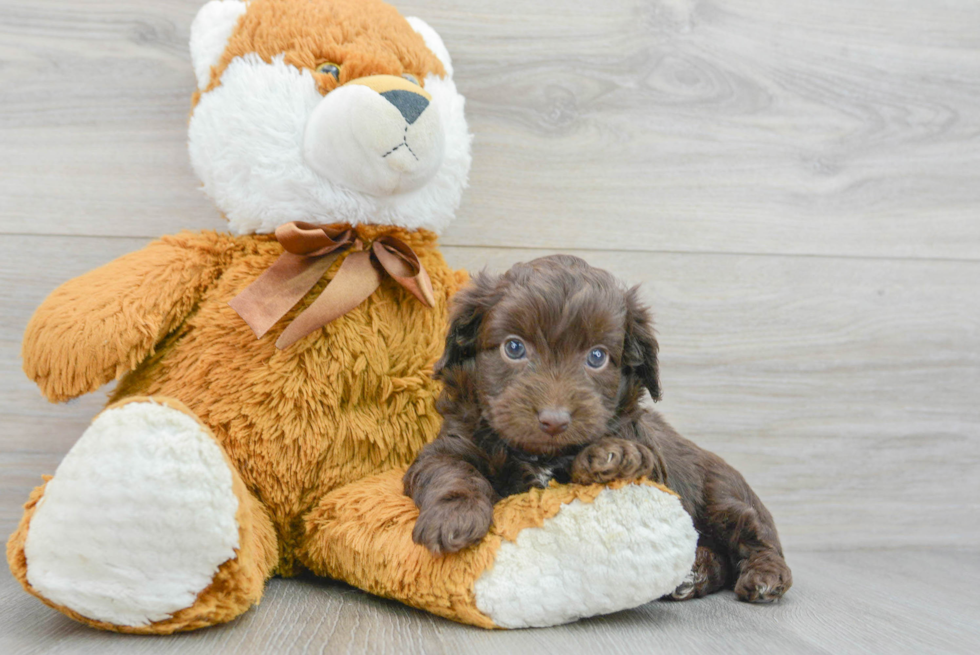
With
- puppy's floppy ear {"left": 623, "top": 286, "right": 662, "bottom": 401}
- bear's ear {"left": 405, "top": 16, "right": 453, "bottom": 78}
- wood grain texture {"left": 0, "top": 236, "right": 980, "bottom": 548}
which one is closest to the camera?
puppy's floppy ear {"left": 623, "top": 286, "right": 662, "bottom": 401}

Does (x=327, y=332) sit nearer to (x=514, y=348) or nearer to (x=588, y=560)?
(x=514, y=348)

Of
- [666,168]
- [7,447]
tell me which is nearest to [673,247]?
[666,168]

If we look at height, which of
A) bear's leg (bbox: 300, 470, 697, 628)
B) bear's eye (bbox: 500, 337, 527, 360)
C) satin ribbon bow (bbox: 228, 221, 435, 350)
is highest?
bear's eye (bbox: 500, 337, 527, 360)

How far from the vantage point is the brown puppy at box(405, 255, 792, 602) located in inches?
46.6

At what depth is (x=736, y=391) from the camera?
2.08 m

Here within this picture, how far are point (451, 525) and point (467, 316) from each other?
363 millimetres

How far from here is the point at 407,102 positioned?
1.40 m

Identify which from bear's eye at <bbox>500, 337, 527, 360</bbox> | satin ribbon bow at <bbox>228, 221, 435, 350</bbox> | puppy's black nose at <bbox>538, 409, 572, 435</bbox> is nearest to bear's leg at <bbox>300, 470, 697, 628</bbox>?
puppy's black nose at <bbox>538, 409, 572, 435</bbox>

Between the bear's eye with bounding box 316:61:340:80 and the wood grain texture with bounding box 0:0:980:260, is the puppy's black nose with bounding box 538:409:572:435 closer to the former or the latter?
the bear's eye with bounding box 316:61:340:80

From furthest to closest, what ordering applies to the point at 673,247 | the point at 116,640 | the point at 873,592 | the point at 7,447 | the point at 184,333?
1. the point at 673,247
2. the point at 7,447
3. the point at 873,592
4. the point at 184,333
5. the point at 116,640

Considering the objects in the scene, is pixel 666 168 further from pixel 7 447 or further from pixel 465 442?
pixel 7 447

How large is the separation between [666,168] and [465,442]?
1.09 meters

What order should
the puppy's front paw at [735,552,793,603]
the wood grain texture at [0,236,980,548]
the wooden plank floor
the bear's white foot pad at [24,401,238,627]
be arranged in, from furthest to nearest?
1. the wood grain texture at [0,236,980,548]
2. the wooden plank floor
3. the puppy's front paw at [735,552,793,603]
4. the bear's white foot pad at [24,401,238,627]

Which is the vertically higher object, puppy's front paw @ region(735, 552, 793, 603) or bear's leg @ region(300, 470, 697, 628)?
bear's leg @ region(300, 470, 697, 628)
